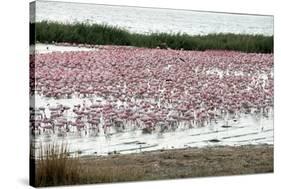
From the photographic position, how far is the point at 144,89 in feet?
25.2

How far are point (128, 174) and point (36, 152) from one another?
1.10 meters

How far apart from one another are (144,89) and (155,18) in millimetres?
846

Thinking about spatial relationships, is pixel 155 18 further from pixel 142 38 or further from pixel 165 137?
pixel 165 137

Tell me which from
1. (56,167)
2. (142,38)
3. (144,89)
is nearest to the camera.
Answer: (56,167)

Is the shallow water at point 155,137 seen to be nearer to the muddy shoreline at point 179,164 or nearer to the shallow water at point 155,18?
the muddy shoreline at point 179,164

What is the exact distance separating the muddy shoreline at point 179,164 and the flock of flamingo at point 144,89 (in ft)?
1.01

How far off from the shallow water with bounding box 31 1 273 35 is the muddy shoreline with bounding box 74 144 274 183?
1.43 meters

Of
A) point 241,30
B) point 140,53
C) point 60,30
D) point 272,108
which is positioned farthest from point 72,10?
point 272,108

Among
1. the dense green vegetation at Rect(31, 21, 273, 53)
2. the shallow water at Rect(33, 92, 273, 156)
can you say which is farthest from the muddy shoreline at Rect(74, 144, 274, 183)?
the dense green vegetation at Rect(31, 21, 273, 53)

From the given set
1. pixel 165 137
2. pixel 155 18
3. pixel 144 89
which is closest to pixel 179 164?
pixel 165 137

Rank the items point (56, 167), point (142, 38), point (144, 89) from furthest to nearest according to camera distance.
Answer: point (142, 38) < point (144, 89) < point (56, 167)

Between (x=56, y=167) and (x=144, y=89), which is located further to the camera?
(x=144, y=89)

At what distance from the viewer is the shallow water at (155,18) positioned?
7285mm

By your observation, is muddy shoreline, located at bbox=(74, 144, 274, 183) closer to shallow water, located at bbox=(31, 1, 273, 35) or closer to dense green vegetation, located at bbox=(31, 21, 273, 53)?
dense green vegetation, located at bbox=(31, 21, 273, 53)
